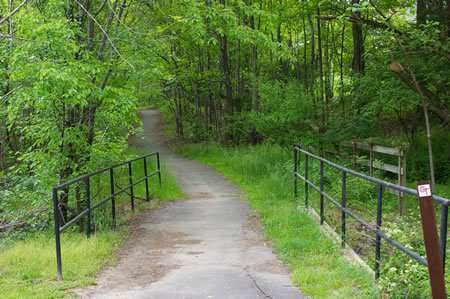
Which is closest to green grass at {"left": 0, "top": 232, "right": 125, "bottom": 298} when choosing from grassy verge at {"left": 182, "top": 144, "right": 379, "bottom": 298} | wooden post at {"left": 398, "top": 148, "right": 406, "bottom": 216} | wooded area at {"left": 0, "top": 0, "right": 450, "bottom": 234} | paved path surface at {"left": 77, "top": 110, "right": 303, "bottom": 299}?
paved path surface at {"left": 77, "top": 110, "right": 303, "bottom": 299}

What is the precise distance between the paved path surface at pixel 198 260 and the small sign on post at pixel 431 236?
70.7 inches

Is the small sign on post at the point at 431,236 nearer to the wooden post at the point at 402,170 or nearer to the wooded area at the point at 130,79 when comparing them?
the wooded area at the point at 130,79

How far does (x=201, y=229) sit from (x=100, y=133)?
3.08 meters

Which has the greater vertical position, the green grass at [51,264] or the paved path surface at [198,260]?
the green grass at [51,264]

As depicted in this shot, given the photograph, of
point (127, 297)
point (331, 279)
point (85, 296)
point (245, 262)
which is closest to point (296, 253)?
point (245, 262)

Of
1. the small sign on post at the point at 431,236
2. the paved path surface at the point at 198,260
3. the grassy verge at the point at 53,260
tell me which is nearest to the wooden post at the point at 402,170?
the paved path surface at the point at 198,260

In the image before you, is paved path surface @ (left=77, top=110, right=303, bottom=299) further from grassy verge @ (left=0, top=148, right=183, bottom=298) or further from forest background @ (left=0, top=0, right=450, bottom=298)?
forest background @ (left=0, top=0, right=450, bottom=298)

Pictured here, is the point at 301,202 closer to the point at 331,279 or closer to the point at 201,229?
the point at 201,229

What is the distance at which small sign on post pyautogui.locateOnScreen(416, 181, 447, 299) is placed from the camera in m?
2.61

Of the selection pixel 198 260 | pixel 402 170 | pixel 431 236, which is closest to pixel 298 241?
pixel 198 260

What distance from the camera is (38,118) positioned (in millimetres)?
7477

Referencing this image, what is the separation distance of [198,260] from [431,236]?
3638mm

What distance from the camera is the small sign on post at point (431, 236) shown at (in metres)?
2.61

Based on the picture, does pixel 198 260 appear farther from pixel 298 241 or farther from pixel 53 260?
pixel 53 260
